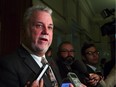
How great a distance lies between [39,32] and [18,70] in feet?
0.61

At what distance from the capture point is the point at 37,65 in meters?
1.15

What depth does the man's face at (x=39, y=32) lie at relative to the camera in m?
1.16

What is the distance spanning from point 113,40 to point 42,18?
703mm

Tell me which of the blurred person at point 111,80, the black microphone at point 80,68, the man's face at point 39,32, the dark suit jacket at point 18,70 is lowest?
the blurred person at point 111,80

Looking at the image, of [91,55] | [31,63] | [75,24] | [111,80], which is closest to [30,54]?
[31,63]

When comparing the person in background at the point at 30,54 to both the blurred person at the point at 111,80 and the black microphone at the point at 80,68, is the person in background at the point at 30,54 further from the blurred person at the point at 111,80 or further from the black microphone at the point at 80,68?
the blurred person at the point at 111,80

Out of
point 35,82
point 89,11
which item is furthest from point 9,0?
point 89,11

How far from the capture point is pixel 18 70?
1.09m

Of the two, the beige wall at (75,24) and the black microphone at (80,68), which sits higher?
the beige wall at (75,24)

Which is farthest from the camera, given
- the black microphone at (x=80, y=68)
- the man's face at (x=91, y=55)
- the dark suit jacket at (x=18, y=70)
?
the man's face at (x=91, y=55)

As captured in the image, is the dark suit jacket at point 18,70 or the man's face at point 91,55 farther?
the man's face at point 91,55

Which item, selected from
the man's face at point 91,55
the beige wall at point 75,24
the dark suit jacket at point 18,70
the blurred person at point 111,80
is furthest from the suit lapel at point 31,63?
the beige wall at point 75,24

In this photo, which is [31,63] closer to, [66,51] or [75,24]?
[66,51]

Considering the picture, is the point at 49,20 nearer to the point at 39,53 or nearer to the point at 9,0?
the point at 39,53
